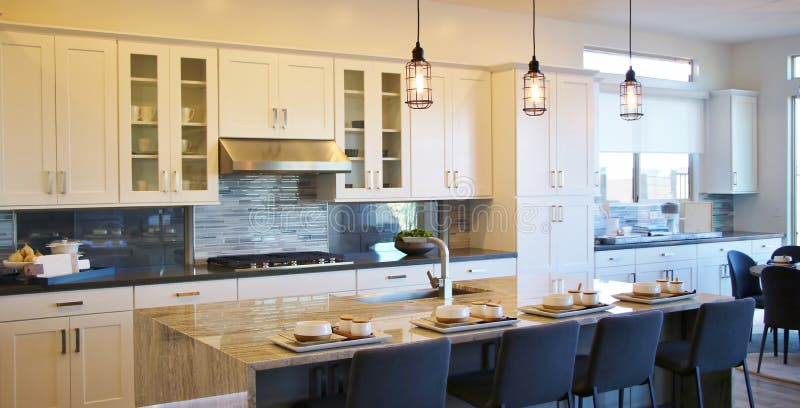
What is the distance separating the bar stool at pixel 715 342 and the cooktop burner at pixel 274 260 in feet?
8.21

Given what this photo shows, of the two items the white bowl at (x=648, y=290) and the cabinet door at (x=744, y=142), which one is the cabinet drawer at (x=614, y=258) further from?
the white bowl at (x=648, y=290)

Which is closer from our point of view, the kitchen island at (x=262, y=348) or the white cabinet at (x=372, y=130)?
the kitchen island at (x=262, y=348)

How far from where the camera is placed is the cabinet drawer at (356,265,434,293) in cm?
545

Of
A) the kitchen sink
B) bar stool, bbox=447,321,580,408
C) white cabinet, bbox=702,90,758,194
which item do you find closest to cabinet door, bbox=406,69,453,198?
the kitchen sink

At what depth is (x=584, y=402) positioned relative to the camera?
374 cm

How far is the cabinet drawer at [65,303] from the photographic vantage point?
4246 mm

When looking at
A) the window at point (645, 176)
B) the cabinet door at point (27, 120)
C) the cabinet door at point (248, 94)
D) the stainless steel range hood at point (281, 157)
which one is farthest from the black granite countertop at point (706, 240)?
the cabinet door at point (27, 120)

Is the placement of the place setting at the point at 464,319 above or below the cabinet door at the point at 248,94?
below

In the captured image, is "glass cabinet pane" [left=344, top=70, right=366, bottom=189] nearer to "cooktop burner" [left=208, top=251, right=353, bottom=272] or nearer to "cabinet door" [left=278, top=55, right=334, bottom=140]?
"cabinet door" [left=278, top=55, right=334, bottom=140]

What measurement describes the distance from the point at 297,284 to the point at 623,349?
2.57m

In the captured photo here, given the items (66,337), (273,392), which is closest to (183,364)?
(273,392)

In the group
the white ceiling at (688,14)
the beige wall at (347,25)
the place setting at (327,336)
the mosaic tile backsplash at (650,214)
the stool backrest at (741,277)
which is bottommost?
the stool backrest at (741,277)

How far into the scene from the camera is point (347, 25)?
6.04 meters

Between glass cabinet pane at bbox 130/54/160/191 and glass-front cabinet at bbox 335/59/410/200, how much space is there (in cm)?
135
